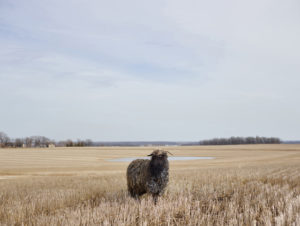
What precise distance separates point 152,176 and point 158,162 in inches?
18.2

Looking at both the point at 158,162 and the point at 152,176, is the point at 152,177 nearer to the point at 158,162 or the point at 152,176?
the point at 152,176

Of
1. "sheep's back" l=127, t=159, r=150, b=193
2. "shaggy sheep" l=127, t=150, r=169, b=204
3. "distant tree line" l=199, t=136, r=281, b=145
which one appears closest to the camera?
"shaggy sheep" l=127, t=150, r=169, b=204

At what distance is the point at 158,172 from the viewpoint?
27.7 ft

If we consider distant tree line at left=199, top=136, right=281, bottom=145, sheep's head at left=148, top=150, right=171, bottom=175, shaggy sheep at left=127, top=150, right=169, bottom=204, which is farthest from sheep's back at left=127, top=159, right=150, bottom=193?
distant tree line at left=199, top=136, right=281, bottom=145

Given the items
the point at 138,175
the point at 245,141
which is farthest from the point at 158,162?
the point at 245,141

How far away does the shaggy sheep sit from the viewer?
839 cm

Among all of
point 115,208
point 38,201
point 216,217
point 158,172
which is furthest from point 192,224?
point 38,201

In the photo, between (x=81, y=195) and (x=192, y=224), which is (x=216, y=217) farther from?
(x=81, y=195)

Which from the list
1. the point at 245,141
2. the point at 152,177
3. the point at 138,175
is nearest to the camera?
the point at 152,177

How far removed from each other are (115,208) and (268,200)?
170 inches

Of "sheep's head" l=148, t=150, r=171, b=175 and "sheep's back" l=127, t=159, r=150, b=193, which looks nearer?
"sheep's head" l=148, t=150, r=171, b=175

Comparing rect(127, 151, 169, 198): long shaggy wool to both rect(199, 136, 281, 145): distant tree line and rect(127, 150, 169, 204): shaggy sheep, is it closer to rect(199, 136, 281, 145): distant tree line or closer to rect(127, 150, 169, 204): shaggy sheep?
rect(127, 150, 169, 204): shaggy sheep

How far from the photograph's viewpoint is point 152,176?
8461 mm

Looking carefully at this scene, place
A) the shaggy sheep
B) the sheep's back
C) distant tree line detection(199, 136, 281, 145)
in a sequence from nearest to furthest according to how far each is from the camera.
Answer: the shaggy sheep
the sheep's back
distant tree line detection(199, 136, 281, 145)
